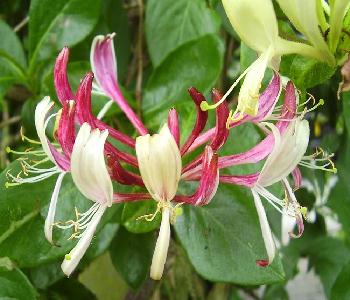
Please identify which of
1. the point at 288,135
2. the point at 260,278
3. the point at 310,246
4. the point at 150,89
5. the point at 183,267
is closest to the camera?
the point at 288,135

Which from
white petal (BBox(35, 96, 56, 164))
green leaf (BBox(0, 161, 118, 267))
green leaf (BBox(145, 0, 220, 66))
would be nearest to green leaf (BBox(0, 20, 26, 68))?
green leaf (BBox(145, 0, 220, 66))

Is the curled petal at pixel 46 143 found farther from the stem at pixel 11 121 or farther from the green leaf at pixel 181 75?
the stem at pixel 11 121

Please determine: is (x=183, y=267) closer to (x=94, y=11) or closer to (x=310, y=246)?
(x=310, y=246)

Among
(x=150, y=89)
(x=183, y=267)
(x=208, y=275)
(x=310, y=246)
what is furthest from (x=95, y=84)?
(x=310, y=246)

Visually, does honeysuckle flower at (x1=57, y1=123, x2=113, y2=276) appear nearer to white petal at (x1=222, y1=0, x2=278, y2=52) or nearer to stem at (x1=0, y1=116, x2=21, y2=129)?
white petal at (x1=222, y1=0, x2=278, y2=52)

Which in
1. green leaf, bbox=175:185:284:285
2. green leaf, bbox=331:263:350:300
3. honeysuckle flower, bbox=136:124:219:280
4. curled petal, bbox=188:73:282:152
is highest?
honeysuckle flower, bbox=136:124:219:280

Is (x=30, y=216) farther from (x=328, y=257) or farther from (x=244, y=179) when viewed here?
(x=328, y=257)
